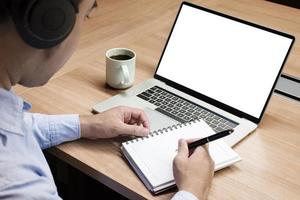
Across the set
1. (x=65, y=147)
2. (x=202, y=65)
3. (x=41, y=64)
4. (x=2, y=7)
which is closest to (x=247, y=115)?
(x=202, y=65)

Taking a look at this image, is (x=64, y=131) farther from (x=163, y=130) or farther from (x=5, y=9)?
(x=5, y=9)

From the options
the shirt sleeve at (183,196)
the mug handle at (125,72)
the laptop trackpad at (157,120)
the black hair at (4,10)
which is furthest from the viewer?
the mug handle at (125,72)

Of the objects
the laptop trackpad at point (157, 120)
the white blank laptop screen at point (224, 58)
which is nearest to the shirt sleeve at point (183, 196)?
the laptop trackpad at point (157, 120)

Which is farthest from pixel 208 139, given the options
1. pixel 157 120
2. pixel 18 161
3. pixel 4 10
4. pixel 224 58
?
pixel 4 10

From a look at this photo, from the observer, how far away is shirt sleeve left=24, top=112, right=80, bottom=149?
107 centimetres

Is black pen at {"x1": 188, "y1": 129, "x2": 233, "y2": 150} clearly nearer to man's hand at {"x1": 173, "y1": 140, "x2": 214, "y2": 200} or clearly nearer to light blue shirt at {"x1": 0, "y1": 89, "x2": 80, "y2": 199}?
man's hand at {"x1": 173, "y1": 140, "x2": 214, "y2": 200}

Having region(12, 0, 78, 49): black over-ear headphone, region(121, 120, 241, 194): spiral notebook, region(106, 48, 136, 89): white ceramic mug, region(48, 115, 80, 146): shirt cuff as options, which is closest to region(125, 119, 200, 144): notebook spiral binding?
region(121, 120, 241, 194): spiral notebook

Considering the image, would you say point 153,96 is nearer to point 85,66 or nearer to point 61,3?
point 85,66

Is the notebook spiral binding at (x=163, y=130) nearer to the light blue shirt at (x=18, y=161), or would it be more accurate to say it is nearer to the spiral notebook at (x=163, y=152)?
the spiral notebook at (x=163, y=152)

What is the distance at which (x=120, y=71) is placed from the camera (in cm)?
125

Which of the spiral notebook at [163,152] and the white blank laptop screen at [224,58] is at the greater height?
the white blank laptop screen at [224,58]

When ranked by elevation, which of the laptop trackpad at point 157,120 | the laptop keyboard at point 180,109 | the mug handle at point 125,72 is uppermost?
the mug handle at point 125,72

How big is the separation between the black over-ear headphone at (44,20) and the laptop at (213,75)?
48 cm

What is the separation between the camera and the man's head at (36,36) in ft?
2.08
